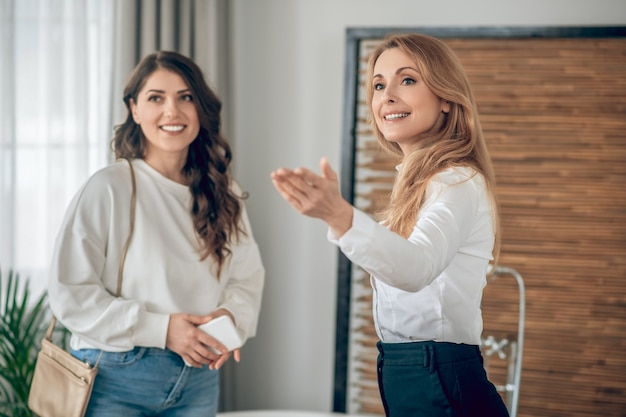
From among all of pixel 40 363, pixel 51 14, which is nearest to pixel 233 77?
pixel 51 14

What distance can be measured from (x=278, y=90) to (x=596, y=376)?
1.96 meters

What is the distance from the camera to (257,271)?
2.30 m

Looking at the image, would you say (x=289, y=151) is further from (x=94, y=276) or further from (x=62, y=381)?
(x=62, y=381)

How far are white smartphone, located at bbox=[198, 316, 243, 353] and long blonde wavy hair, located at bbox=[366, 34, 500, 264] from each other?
2.27 ft

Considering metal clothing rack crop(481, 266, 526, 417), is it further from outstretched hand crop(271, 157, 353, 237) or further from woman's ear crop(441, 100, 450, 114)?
outstretched hand crop(271, 157, 353, 237)

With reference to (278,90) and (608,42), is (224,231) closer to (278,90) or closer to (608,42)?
(278,90)

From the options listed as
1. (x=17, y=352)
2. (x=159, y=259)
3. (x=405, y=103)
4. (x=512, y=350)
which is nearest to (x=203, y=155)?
(x=159, y=259)

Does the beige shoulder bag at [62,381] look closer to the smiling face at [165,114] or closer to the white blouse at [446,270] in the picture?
the smiling face at [165,114]

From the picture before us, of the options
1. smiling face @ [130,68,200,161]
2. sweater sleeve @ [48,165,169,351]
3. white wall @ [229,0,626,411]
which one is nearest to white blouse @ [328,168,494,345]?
sweater sleeve @ [48,165,169,351]

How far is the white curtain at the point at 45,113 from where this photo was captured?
→ 300cm

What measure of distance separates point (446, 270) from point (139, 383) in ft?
3.29

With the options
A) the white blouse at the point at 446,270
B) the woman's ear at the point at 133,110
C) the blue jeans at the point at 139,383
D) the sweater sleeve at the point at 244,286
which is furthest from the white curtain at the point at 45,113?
the white blouse at the point at 446,270

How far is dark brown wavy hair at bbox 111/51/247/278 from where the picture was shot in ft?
6.91

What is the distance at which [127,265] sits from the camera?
195 centimetres
